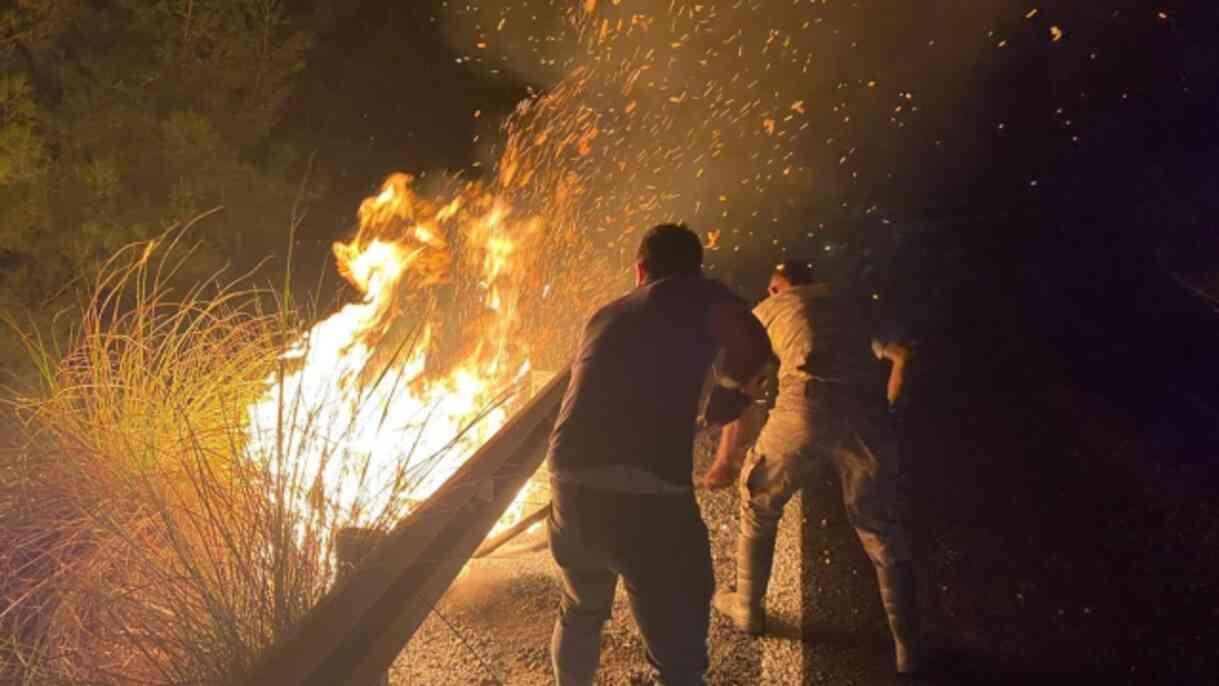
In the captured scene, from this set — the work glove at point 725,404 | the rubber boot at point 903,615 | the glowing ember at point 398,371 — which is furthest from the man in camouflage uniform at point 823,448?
the glowing ember at point 398,371

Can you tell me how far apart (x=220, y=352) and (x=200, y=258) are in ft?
18.6

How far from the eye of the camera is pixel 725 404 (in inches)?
138

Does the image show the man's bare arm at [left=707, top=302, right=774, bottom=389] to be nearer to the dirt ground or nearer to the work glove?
the work glove

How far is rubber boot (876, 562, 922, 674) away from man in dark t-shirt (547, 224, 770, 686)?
123 cm

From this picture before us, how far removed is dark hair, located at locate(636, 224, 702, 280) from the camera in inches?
134

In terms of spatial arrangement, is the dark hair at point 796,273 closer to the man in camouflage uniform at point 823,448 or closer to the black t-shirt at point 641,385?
the man in camouflage uniform at point 823,448

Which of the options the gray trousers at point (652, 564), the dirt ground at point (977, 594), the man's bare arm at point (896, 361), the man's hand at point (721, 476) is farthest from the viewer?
the man's bare arm at point (896, 361)

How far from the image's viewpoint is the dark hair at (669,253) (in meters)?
3.41

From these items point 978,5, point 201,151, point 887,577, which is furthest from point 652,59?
point 887,577

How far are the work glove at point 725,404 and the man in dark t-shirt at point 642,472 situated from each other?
177mm

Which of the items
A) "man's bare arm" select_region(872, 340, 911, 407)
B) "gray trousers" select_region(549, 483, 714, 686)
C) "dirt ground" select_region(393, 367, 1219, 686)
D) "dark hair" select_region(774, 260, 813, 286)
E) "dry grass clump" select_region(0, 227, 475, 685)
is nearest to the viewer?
"dry grass clump" select_region(0, 227, 475, 685)

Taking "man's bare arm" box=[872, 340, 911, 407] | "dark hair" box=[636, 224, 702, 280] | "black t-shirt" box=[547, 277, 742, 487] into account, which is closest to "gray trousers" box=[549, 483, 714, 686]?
"black t-shirt" box=[547, 277, 742, 487]

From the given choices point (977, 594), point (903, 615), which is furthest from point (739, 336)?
point (977, 594)

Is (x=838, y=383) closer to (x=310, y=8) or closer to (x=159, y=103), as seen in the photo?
(x=159, y=103)
